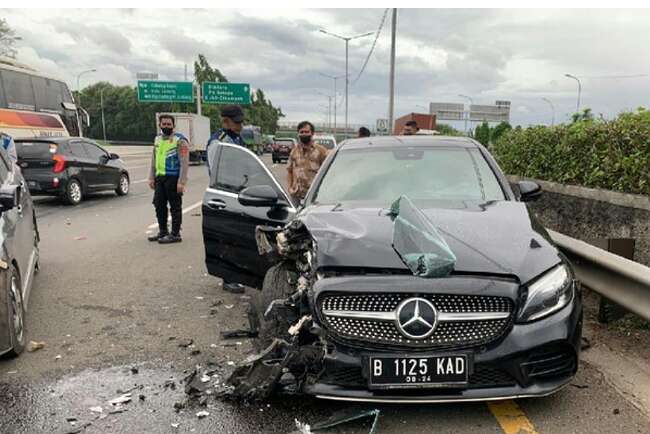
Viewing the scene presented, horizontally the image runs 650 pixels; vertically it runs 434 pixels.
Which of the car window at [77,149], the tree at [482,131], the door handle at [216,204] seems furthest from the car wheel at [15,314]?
the tree at [482,131]

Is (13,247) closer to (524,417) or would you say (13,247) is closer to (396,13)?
(524,417)

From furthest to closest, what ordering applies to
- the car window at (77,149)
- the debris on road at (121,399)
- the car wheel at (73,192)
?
the car window at (77,149), the car wheel at (73,192), the debris on road at (121,399)

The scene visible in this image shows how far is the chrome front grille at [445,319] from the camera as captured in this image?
2686mm

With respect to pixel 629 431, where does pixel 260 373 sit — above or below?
above

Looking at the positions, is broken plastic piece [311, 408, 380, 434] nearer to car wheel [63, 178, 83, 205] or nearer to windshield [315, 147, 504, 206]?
windshield [315, 147, 504, 206]

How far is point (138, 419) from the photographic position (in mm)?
3037

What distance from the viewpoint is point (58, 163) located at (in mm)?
12500

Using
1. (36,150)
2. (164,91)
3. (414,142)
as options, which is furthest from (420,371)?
(164,91)

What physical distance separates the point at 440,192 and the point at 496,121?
64489 mm

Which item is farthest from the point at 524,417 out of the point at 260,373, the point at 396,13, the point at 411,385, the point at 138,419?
the point at 396,13

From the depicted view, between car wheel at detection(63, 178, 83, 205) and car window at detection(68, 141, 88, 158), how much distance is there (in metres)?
0.69

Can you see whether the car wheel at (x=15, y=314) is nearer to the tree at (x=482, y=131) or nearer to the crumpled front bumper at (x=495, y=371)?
the crumpled front bumper at (x=495, y=371)

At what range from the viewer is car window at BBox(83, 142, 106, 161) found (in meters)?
13.8

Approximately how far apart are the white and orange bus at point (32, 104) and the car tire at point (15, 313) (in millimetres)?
12998
